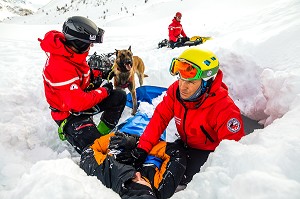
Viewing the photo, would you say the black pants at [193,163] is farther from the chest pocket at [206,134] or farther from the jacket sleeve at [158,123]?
the jacket sleeve at [158,123]

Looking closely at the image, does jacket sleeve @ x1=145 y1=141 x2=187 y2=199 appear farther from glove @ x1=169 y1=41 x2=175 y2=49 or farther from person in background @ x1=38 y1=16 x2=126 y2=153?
glove @ x1=169 y1=41 x2=175 y2=49

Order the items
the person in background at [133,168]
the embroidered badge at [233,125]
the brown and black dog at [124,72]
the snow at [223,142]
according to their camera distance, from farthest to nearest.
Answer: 1. the brown and black dog at [124,72]
2. the embroidered badge at [233,125]
3. the person in background at [133,168]
4. the snow at [223,142]

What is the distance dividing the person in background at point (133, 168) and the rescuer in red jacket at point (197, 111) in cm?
11

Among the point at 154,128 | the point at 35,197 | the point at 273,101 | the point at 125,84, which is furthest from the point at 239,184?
the point at 125,84

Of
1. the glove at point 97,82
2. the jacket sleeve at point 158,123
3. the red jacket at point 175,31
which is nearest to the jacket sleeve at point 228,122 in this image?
the jacket sleeve at point 158,123

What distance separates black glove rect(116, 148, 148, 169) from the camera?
2.88m

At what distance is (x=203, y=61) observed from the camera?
8.84 ft

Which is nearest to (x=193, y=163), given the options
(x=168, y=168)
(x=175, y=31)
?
(x=168, y=168)

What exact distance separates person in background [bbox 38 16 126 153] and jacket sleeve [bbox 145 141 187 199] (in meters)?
0.88

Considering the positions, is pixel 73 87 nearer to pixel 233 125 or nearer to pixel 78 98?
pixel 78 98

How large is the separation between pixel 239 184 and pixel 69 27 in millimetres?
2553

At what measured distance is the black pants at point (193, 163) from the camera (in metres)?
2.91

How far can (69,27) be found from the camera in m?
3.24

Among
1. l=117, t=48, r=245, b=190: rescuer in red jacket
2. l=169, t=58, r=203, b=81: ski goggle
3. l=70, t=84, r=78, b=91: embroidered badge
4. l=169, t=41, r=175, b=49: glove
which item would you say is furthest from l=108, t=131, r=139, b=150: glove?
l=169, t=41, r=175, b=49: glove
